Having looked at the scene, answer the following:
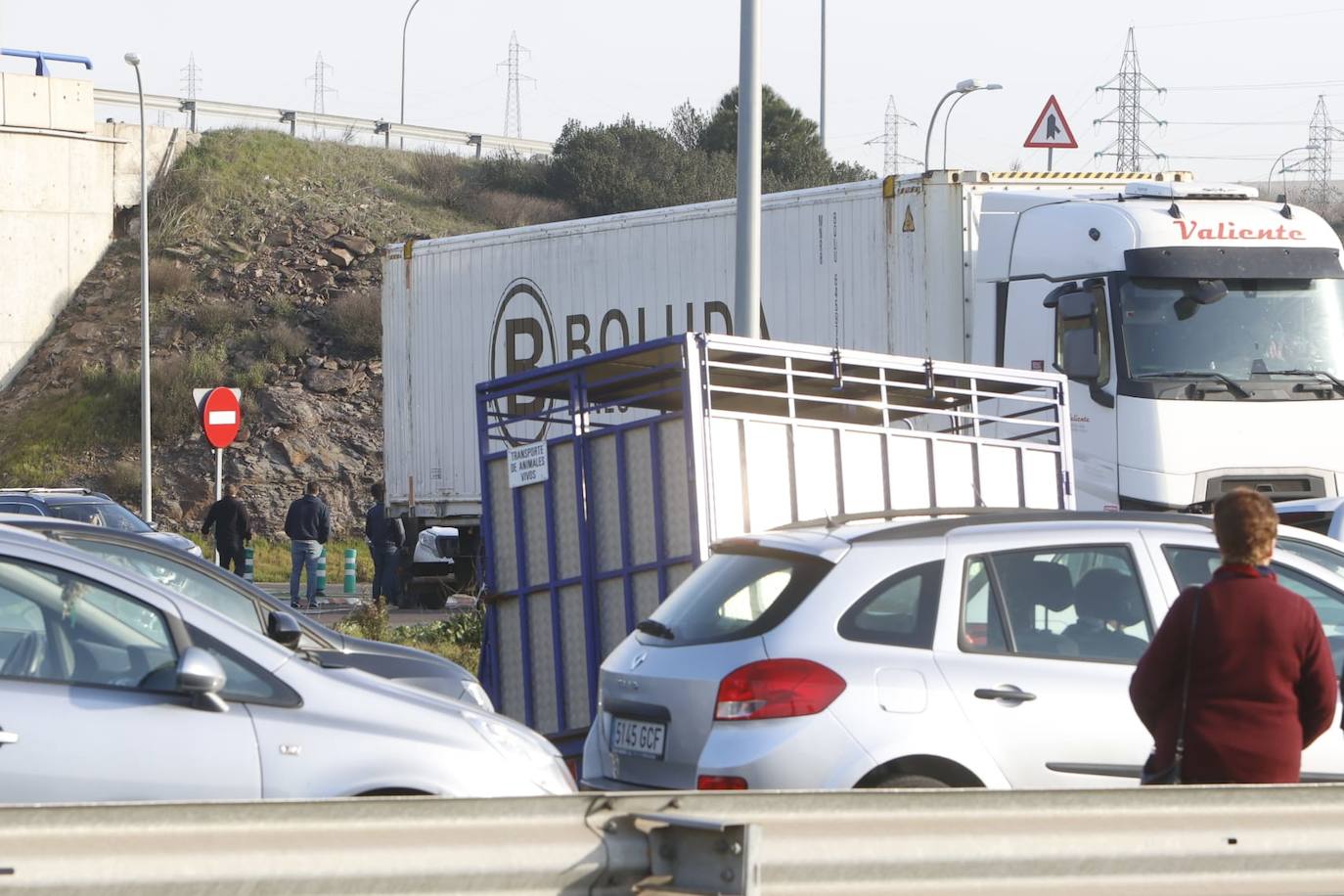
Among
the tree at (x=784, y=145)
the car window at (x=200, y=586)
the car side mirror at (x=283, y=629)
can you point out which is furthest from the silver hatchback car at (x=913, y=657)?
the tree at (x=784, y=145)

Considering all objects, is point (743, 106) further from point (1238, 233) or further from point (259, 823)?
point (259, 823)

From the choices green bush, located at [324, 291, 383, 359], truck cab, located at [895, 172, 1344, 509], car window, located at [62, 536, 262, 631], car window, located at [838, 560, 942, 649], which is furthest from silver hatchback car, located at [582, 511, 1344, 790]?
green bush, located at [324, 291, 383, 359]

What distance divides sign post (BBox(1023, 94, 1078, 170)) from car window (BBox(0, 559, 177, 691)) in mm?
17167

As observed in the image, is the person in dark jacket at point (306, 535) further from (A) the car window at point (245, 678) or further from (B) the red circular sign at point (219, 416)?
(A) the car window at point (245, 678)

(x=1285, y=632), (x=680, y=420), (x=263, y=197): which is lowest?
(x=1285, y=632)

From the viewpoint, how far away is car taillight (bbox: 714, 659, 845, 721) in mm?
6047

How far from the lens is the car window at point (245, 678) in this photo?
231 inches

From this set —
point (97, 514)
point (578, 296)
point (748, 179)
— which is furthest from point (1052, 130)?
point (97, 514)

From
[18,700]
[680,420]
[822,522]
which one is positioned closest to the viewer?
Result: [18,700]

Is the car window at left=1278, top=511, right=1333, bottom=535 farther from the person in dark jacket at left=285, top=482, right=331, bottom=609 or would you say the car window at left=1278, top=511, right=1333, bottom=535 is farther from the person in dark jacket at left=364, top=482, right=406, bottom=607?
the person in dark jacket at left=285, top=482, right=331, bottom=609

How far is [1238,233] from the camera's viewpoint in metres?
13.5

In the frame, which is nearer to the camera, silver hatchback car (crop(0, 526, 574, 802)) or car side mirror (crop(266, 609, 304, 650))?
silver hatchback car (crop(0, 526, 574, 802))

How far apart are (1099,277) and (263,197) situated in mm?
40570

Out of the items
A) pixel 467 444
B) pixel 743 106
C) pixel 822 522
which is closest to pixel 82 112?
pixel 467 444
